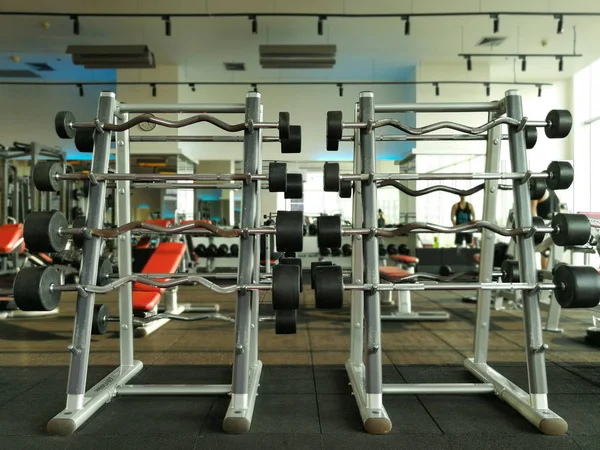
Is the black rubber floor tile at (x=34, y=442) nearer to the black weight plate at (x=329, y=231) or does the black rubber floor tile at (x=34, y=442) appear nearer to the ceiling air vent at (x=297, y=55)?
the black weight plate at (x=329, y=231)

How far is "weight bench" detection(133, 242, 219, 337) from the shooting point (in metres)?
3.09

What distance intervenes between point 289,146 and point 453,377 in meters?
1.39

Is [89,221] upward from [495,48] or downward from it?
downward

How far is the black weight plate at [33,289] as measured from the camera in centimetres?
160

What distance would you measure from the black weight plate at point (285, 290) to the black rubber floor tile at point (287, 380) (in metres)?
0.64

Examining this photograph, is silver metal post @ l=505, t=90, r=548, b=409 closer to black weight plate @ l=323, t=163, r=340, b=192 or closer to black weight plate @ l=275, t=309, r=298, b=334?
black weight plate @ l=323, t=163, r=340, b=192

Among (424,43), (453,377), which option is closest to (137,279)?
(453,377)

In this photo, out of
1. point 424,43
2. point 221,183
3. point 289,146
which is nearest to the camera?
point 289,146

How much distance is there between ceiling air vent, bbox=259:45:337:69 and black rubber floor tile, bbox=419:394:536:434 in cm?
421

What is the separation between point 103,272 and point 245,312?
2.14 ft

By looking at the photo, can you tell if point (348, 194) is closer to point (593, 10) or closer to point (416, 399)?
point (416, 399)

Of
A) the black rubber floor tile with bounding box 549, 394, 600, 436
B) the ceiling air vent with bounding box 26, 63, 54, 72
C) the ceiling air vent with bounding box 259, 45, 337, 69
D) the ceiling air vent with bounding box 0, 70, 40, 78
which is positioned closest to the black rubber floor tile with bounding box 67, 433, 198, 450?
the black rubber floor tile with bounding box 549, 394, 600, 436

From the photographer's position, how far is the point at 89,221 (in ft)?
5.81

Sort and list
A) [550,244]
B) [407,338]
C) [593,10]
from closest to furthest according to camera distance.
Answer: [407,338] < [550,244] < [593,10]
